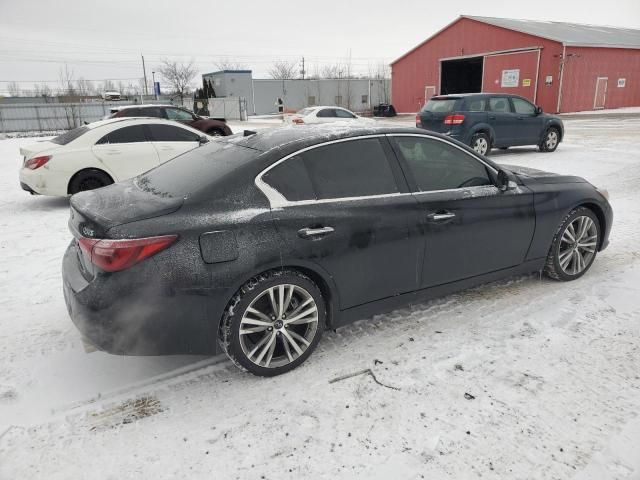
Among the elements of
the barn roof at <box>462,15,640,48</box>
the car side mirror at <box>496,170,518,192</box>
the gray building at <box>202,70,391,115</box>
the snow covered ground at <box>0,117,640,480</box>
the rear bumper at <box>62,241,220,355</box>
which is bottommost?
the snow covered ground at <box>0,117,640,480</box>

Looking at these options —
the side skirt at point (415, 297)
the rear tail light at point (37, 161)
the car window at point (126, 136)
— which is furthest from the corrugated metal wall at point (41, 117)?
the side skirt at point (415, 297)

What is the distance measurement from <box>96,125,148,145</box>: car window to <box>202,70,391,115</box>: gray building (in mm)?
40409

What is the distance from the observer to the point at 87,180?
796 cm

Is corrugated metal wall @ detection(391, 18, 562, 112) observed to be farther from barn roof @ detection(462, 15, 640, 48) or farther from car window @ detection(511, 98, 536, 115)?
car window @ detection(511, 98, 536, 115)

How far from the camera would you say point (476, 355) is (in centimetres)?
333

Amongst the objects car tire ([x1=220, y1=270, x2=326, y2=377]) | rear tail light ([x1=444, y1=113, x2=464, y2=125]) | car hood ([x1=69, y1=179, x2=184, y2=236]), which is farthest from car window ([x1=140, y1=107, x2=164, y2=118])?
car tire ([x1=220, y1=270, x2=326, y2=377])

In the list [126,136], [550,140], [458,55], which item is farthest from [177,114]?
[458,55]

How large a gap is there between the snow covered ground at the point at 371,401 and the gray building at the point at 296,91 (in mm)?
45718

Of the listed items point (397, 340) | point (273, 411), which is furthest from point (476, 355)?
point (273, 411)

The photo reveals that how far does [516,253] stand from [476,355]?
1163 mm

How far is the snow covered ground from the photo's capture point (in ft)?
7.98

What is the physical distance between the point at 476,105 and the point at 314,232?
10.6 m

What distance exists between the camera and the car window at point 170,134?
8.74m

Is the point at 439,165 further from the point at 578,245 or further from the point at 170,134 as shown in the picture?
the point at 170,134
